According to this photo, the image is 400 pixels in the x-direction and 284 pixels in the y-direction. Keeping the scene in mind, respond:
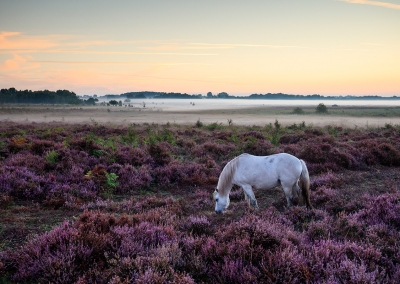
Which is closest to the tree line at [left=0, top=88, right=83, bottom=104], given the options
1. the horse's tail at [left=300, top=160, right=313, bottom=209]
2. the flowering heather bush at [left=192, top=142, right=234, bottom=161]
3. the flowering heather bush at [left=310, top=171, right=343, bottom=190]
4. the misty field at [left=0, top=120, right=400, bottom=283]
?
the flowering heather bush at [left=192, top=142, right=234, bottom=161]

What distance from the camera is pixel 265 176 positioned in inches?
321

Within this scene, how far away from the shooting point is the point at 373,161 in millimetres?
14516

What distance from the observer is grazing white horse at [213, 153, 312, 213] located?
318 inches

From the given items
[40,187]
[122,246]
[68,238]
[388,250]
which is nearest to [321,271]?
[388,250]

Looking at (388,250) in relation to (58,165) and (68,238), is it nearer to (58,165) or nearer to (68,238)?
(68,238)

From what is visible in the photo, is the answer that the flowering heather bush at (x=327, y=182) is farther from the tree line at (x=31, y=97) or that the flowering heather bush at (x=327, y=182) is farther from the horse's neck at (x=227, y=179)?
the tree line at (x=31, y=97)

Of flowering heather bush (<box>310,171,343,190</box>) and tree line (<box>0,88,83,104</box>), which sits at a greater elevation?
tree line (<box>0,88,83,104</box>)

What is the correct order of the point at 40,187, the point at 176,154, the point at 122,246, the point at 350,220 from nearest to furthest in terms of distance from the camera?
the point at 122,246
the point at 350,220
the point at 40,187
the point at 176,154

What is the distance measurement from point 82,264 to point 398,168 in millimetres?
14842

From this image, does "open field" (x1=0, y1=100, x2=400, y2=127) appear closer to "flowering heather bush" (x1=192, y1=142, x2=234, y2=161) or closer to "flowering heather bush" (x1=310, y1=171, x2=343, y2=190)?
"flowering heather bush" (x1=192, y1=142, x2=234, y2=161)

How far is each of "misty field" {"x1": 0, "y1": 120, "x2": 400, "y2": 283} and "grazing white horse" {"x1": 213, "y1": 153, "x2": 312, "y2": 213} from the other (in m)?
0.51

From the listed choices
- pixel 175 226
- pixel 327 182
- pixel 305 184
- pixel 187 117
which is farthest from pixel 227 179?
pixel 187 117

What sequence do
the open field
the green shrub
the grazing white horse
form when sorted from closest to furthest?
1. the grazing white horse
2. the green shrub
3. the open field

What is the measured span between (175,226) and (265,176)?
313cm
